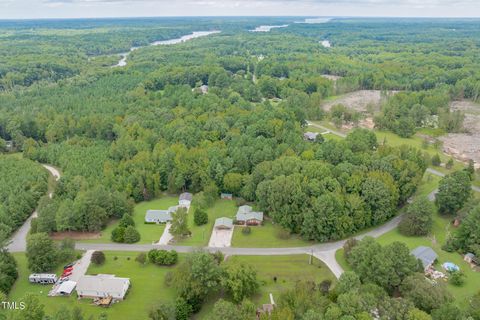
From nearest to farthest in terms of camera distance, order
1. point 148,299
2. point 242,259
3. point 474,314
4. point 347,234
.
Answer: point 474,314 < point 148,299 < point 242,259 < point 347,234

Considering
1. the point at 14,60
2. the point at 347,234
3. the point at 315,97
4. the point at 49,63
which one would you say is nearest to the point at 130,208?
the point at 347,234

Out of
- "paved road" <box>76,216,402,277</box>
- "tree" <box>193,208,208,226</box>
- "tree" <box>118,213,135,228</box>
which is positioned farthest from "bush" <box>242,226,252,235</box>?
"tree" <box>118,213,135,228</box>

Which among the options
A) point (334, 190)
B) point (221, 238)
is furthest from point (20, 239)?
point (334, 190)

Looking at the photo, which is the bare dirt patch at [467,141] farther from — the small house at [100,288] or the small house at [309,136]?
the small house at [100,288]

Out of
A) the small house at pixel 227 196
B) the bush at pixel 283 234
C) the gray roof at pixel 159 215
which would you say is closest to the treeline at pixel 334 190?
the bush at pixel 283 234

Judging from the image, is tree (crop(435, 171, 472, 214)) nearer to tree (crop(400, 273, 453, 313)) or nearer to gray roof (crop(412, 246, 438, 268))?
gray roof (crop(412, 246, 438, 268))

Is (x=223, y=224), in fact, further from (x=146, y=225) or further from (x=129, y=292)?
(x=129, y=292)

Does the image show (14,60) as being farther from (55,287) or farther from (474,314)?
(474,314)
